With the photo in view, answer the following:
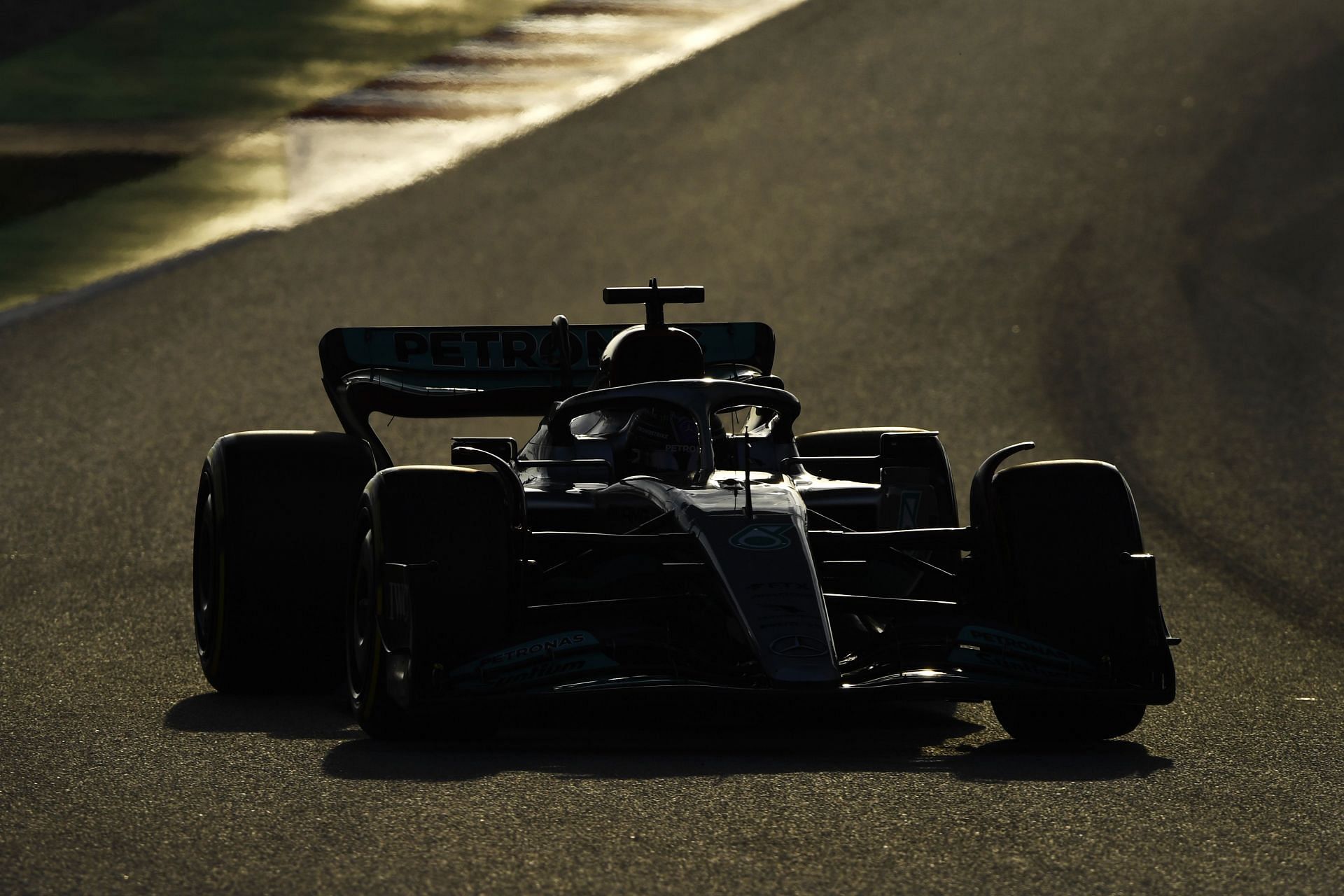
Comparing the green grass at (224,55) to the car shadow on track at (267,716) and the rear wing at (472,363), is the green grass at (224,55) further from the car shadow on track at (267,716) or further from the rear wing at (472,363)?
the car shadow on track at (267,716)

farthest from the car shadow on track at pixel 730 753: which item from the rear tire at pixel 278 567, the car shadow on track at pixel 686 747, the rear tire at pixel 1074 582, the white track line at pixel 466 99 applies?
the white track line at pixel 466 99

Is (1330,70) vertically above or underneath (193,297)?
above

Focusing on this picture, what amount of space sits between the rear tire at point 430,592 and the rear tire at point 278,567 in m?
1.12

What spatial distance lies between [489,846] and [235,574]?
3180 millimetres

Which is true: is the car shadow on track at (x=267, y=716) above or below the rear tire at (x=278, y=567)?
below

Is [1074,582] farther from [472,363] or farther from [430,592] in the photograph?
[472,363]

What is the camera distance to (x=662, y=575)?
6.49 metres

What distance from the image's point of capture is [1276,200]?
64.9 ft

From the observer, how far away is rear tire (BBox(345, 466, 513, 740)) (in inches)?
248

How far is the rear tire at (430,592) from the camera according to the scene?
6289 mm

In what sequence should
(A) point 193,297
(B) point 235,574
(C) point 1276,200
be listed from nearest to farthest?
(B) point 235,574 → (A) point 193,297 → (C) point 1276,200

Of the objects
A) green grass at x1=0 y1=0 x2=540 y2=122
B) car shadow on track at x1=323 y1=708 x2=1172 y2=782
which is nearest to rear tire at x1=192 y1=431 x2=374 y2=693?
car shadow on track at x1=323 y1=708 x2=1172 y2=782

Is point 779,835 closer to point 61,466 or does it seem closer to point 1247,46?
point 61,466

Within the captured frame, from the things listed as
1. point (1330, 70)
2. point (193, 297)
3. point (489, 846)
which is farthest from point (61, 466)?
point (1330, 70)
